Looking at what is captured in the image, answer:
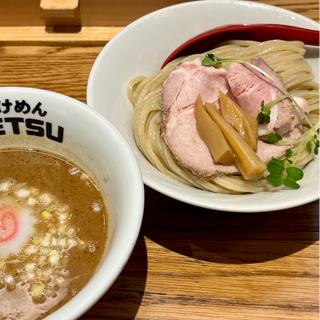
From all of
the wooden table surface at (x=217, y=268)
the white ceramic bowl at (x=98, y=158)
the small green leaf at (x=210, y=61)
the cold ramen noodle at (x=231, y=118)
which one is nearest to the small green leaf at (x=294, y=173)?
the cold ramen noodle at (x=231, y=118)

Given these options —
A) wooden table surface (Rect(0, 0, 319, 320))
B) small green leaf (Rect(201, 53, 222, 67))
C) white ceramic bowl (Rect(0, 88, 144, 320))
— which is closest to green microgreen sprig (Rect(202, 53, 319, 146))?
small green leaf (Rect(201, 53, 222, 67))

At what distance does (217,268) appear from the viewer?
4.71 feet

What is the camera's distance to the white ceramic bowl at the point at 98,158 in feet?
3.40

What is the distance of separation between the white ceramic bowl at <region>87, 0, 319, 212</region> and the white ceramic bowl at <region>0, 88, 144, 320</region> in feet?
0.72

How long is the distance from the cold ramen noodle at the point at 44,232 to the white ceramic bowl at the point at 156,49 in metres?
0.23

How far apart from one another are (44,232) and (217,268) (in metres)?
0.47

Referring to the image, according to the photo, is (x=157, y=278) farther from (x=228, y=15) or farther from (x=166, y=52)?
(x=228, y=15)

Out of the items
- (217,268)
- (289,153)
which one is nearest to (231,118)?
(289,153)

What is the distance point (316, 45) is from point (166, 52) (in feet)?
1.67

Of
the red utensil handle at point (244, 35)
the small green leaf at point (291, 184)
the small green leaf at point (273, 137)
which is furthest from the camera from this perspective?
the red utensil handle at point (244, 35)

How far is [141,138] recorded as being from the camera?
5.49 feet

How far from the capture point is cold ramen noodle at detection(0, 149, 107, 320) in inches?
45.5

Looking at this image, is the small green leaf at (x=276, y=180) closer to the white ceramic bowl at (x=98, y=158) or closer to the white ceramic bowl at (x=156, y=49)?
the white ceramic bowl at (x=156, y=49)

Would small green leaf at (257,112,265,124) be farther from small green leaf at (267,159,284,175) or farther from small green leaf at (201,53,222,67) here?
small green leaf at (201,53,222,67)
